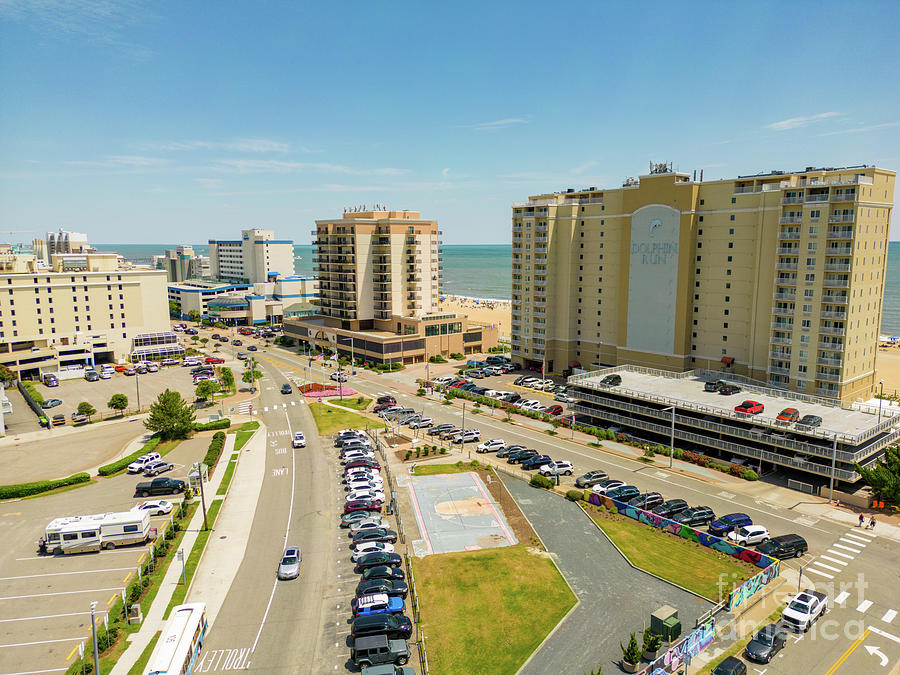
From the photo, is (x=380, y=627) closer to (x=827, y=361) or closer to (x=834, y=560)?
(x=834, y=560)

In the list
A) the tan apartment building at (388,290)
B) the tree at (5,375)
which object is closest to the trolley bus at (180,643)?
the tan apartment building at (388,290)

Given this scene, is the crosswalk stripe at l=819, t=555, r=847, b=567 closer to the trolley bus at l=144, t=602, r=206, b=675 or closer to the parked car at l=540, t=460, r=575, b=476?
the parked car at l=540, t=460, r=575, b=476

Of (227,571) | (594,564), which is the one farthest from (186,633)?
(594,564)

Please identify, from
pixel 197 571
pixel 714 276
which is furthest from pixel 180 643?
pixel 714 276

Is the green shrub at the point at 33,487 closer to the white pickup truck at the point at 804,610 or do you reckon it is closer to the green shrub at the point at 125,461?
the green shrub at the point at 125,461

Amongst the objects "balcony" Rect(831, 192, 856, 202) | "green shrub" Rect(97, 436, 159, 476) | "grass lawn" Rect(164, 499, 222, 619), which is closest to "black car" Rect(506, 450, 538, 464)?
"grass lawn" Rect(164, 499, 222, 619)

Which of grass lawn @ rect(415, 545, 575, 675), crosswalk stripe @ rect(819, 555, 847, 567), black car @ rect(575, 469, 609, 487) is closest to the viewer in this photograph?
grass lawn @ rect(415, 545, 575, 675)
